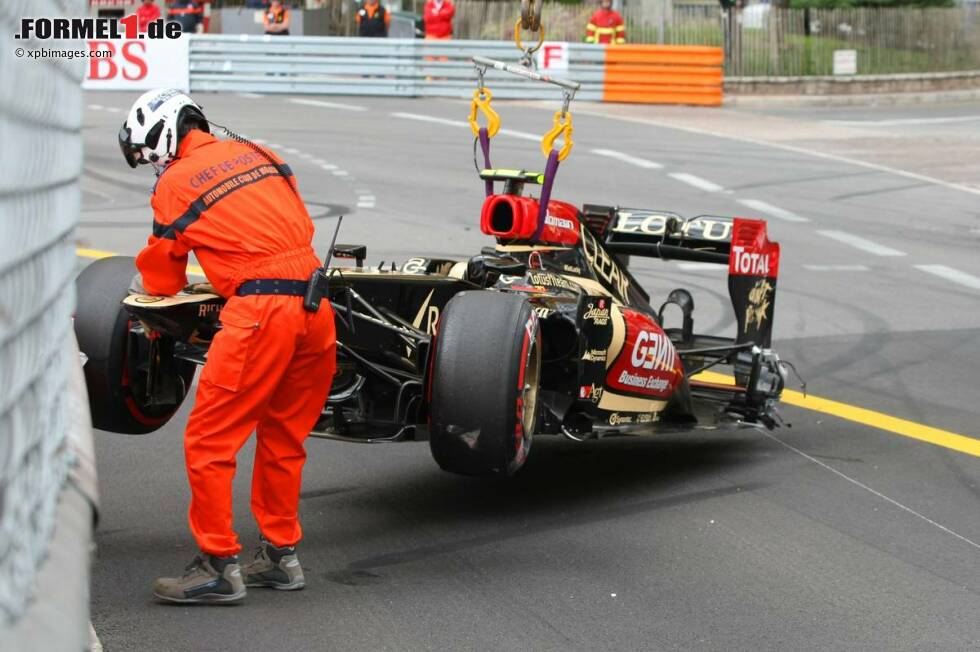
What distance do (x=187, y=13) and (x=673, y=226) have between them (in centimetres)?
2201

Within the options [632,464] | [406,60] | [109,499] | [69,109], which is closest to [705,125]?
[406,60]

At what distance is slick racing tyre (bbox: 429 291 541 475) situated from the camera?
18.9 feet

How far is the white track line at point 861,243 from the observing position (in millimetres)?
14312

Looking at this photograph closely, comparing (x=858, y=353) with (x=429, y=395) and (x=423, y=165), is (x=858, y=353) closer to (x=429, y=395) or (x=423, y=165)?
(x=429, y=395)

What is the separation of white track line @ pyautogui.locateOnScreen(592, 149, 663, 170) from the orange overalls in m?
13.4

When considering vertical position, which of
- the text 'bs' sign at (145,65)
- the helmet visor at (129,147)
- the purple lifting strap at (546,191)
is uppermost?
the text 'bs' sign at (145,65)

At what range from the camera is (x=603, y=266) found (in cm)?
796

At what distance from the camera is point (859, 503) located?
22.9 ft

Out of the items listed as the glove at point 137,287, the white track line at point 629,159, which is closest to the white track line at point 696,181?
the white track line at point 629,159

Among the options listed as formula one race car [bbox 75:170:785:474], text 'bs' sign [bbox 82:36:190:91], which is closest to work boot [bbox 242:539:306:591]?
formula one race car [bbox 75:170:785:474]

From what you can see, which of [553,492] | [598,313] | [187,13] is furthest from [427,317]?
[187,13]

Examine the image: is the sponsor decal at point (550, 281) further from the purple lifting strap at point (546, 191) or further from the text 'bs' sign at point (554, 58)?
the text 'bs' sign at point (554, 58)

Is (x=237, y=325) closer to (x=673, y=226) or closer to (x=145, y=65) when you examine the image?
(x=673, y=226)

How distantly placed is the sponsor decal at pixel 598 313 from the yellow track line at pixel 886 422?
8.06ft
